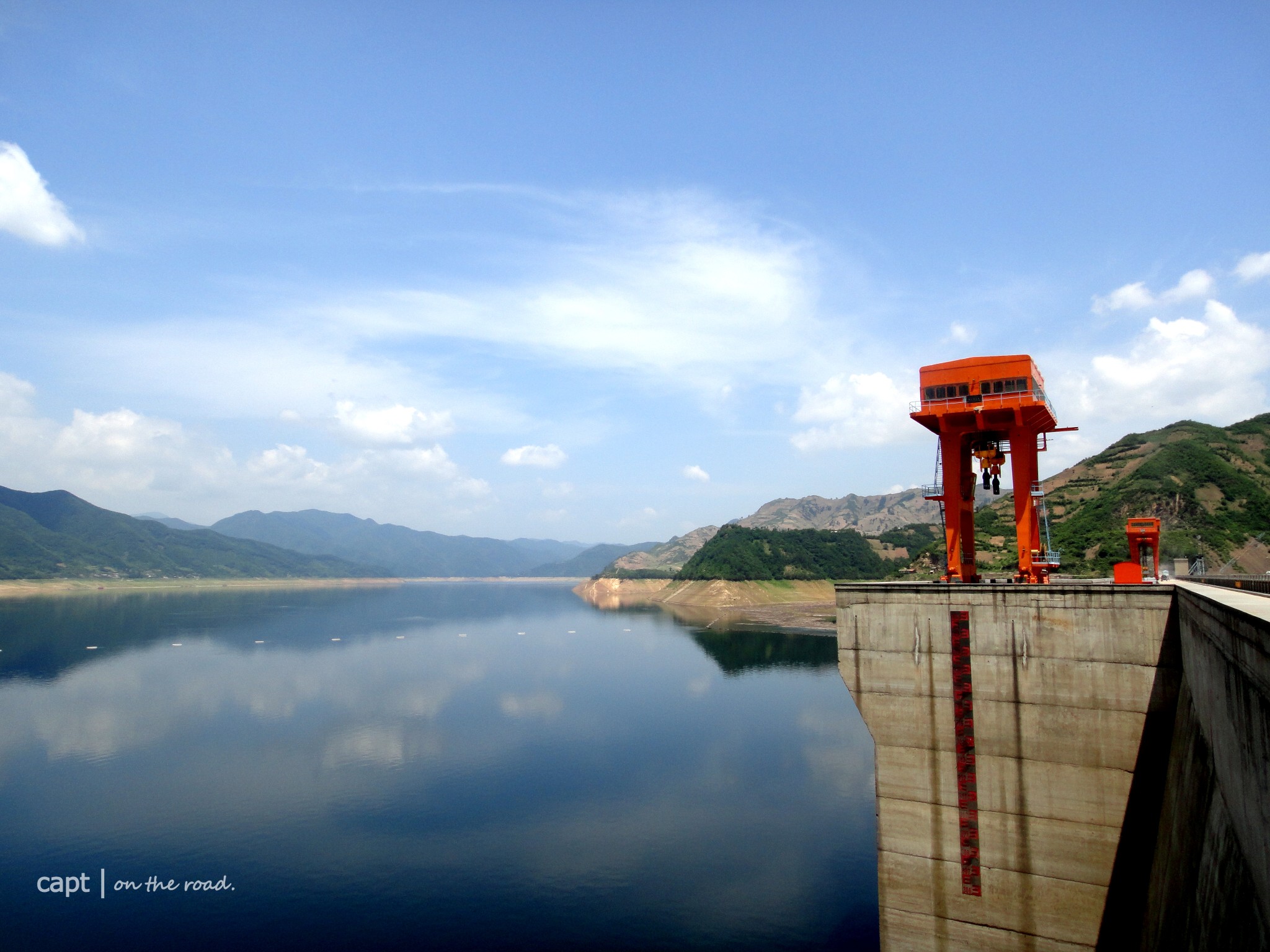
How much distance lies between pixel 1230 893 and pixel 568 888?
30361mm

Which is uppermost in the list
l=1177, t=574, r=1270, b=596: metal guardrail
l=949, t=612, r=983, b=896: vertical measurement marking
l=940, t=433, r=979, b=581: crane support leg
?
l=940, t=433, r=979, b=581: crane support leg

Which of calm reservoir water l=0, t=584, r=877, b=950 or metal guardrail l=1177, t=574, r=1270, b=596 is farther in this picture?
calm reservoir water l=0, t=584, r=877, b=950

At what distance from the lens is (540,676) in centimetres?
9956

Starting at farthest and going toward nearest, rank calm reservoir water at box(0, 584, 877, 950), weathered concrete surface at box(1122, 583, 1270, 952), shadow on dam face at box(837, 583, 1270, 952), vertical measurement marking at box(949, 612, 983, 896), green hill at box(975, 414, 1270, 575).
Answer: green hill at box(975, 414, 1270, 575)
calm reservoir water at box(0, 584, 877, 950)
vertical measurement marking at box(949, 612, 983, 896)
shadow on dam face at box(837, 583, 1270, 952)
weathered concrete surface at box(1122, 583, 1270, 952)

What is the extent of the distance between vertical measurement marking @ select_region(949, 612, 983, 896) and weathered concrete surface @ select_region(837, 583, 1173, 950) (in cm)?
20

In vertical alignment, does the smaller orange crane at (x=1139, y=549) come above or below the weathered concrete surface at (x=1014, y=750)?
above

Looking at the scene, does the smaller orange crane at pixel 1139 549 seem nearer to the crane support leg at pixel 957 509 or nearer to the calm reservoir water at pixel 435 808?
the crane support leg at pixel 957 509

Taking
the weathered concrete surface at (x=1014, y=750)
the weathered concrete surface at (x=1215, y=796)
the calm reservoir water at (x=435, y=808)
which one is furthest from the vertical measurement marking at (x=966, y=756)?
the calm reservoir water at (x=435, y=808)

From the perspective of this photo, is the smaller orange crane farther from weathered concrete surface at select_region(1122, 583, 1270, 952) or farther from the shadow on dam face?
weathered concrete surface at select_region(1122, 583, 1270, 952)

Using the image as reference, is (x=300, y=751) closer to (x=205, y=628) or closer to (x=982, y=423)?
(x=982, y=423)

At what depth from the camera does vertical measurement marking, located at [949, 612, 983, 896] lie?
74.2 ft

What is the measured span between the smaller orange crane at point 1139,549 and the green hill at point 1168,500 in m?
59.8

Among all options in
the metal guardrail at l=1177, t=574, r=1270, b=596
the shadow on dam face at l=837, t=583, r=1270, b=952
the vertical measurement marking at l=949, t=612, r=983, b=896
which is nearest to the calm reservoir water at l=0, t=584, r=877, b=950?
the shadow on dam face at l=837, t=583, r=1270, b=952

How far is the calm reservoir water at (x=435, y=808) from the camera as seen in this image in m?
32.4
